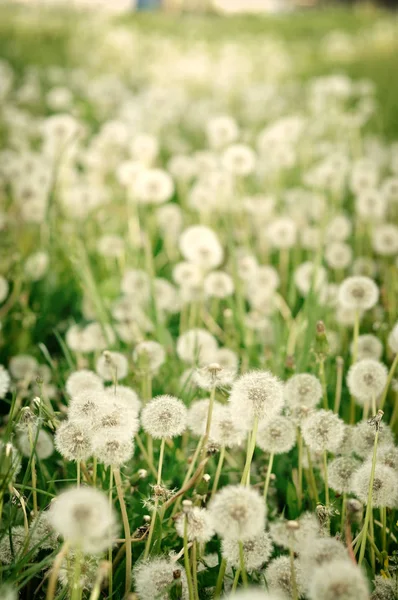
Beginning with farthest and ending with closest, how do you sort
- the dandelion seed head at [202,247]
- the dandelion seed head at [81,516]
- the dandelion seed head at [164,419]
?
1. the dandelion seed head at [202,247]
2. the dandelion seed head at [164,419]
3. the dandelion seed head at [81,516]

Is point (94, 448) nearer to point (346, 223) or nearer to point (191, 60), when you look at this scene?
point (346, 223)

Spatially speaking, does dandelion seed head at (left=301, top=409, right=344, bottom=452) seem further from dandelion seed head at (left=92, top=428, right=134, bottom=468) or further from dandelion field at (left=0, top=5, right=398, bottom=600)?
dandelion seed head at (left=92, top=428, right=134, bottom=468)

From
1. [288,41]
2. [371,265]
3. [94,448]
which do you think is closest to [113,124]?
[371,265]

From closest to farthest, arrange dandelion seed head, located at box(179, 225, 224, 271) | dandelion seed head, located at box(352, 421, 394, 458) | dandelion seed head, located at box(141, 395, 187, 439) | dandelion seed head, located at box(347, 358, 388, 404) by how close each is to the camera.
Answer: dandelion seed head, located at box(141, 395, 187, 439) → dandelion seed head, located at box(352, 421, 394, 458) → dandelion seed head, located at box(347, 358, 388, 404) → dandelion seed head, located at box(179, 225, 224, 271)

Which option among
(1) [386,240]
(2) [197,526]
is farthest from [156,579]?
(1) [386,240]

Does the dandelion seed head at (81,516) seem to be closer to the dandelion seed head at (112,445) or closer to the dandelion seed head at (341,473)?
the dandelion seed head at (112,445)

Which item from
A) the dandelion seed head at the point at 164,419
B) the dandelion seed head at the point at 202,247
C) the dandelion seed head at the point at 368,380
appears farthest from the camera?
the dandelion seed head at the point at 202,247

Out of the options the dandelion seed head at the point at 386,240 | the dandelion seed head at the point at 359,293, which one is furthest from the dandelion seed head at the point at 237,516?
the dandelion seed head at the point at 386,240

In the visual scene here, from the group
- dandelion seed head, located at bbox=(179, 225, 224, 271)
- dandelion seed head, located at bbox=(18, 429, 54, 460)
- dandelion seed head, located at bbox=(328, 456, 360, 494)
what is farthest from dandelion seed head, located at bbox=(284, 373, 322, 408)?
dandelion seed head, located at bbox=(179, 225, 224, 271)
